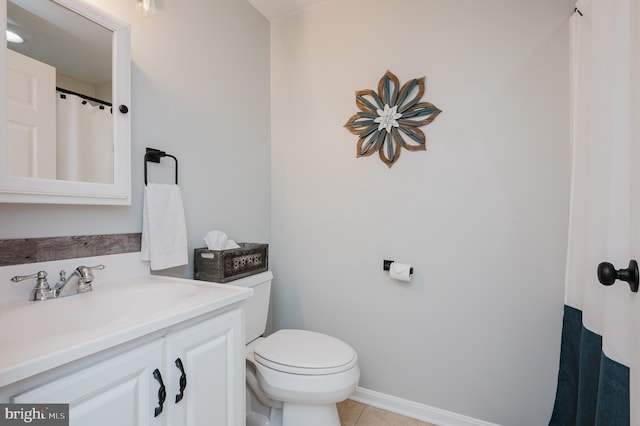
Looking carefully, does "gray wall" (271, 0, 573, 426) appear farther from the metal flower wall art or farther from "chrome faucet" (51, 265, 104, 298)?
"chrome faucet" (51, 265, 104, 298)

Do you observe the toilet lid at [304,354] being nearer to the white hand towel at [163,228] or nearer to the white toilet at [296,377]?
the white toilet at [296,377]

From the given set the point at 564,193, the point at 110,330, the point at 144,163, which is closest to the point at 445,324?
the point at 564,193

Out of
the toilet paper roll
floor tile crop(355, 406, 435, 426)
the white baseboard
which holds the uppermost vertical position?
the toilet paper roll

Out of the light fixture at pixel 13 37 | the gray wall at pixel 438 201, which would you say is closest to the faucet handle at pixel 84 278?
the light fixture at pixel 13 37

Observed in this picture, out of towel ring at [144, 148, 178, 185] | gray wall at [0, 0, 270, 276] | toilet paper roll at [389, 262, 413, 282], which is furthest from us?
toilet paper roll at [389, 262, 413, 282]

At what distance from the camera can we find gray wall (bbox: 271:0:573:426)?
146 cm

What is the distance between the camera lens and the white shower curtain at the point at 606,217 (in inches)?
27.1

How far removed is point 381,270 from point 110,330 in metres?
1.41

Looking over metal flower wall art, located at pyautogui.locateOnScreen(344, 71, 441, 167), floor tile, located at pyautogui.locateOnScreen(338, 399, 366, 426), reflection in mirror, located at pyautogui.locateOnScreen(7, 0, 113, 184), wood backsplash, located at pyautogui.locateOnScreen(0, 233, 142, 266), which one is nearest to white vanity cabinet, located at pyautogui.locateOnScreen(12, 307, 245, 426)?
wood backsplash, located at pyautogui.locateOnScreen(0, 233, 142, 266)

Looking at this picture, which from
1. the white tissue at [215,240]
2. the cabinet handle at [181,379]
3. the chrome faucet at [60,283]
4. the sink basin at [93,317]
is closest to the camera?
the sink basin at [93,317]

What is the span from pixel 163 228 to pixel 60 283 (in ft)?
1.34

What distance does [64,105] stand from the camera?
1.07 metres

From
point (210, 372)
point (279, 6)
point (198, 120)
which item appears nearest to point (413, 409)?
point (210, 372)

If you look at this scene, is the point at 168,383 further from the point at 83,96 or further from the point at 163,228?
the point at 83,96
